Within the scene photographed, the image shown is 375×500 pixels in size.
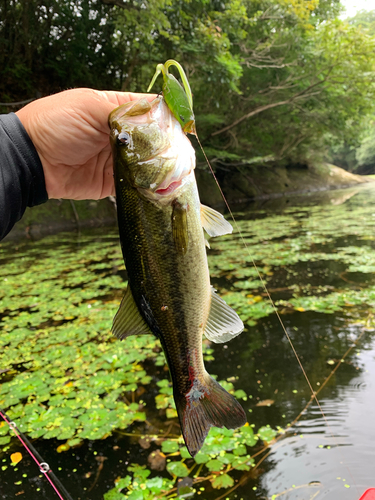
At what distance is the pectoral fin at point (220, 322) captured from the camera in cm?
171

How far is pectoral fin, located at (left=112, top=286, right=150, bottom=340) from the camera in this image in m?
1.58

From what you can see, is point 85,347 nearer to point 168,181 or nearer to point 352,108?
point 168,181

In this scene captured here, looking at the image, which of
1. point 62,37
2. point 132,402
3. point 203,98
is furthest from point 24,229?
point 132,402

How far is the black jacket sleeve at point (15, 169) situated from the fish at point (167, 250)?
60cm

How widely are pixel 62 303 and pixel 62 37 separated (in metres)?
13.2

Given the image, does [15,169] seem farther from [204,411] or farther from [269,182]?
[269,182]

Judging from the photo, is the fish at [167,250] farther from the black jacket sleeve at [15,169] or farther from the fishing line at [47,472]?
the fishing line at [47,472]

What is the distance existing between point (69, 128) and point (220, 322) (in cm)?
125

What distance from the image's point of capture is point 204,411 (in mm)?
1585

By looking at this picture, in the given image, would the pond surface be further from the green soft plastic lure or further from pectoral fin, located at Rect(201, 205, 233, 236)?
the green soft plastic lure

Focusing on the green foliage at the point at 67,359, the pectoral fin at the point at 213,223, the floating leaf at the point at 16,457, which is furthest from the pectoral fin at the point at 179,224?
the floating leaf at the point at 16,457

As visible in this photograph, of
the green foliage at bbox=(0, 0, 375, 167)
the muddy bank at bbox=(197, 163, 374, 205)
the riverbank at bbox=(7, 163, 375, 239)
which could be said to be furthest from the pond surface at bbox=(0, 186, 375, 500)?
the muddy bank at bbox=(197, 163, 374, 205)

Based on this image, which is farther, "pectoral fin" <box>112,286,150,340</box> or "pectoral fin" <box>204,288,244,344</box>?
"pectoral fin" <box>204,288,244,344</box>

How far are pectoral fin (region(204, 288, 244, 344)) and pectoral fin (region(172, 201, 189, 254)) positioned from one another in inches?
14.0
